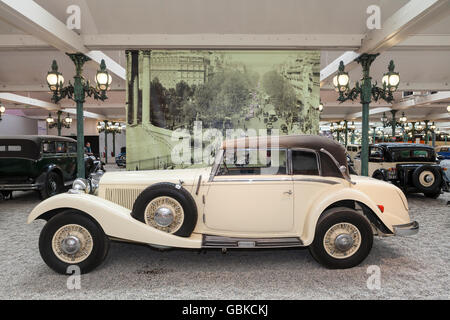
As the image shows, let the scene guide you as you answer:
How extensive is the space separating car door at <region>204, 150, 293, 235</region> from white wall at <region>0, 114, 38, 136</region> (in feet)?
82.9

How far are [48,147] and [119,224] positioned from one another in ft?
20.2

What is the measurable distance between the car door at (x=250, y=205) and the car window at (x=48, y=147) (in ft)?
21.1

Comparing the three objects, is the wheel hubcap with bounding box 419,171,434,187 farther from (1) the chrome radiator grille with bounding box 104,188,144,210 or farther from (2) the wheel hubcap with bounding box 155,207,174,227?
(1) the chrome radiator grille with bounding box 104,188,144,210

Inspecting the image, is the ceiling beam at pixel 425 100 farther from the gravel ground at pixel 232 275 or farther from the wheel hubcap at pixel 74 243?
the wheel hubcap at pixel 74 243

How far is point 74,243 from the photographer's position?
3.22m

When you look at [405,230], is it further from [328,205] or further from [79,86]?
[79,86]

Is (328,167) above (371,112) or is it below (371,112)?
below

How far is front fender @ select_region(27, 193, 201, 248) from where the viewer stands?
10.5ft

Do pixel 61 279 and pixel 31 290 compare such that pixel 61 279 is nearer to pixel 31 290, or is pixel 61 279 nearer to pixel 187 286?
pixel 31 290

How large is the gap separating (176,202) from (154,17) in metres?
5.26

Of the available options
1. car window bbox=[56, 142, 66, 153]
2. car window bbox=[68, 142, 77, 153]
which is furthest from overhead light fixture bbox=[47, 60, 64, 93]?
car window bbox=[68, 142, 77, 153]

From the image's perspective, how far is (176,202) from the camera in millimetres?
3340

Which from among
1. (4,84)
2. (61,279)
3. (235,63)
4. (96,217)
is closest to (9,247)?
(61,279)

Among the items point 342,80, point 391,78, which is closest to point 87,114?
point 342,80
